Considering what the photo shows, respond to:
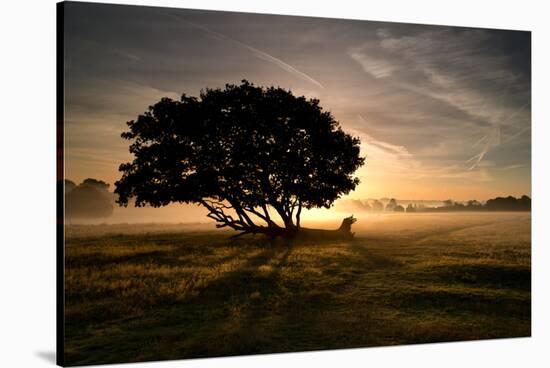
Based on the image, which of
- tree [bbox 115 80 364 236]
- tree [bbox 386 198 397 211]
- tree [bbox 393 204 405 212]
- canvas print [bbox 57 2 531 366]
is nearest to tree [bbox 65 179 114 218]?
canvas print [bbox 57 2 531 366]

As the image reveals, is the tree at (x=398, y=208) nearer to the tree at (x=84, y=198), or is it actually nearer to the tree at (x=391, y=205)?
the tree at (x=391, y=205)

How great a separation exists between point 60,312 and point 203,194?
8.19 feet

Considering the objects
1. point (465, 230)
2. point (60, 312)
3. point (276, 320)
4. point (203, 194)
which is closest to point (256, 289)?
point (276, 320)

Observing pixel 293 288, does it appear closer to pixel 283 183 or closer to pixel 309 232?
pixel 309 232

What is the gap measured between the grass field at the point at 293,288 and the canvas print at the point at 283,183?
24 mm

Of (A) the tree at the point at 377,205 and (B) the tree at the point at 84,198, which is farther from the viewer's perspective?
(A) the tree at the point at 377,205

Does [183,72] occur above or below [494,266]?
above

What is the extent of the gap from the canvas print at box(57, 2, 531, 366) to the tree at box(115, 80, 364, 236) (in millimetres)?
22

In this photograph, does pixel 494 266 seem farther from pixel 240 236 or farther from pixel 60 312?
pixel 60 312

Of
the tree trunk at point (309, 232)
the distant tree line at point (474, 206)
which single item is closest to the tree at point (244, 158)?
the tree trunk at point (309, 232)

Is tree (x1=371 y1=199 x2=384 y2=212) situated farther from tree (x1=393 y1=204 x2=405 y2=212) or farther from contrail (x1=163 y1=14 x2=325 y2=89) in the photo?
contrail (x1=163 y1=14 x2=325 y2=89)

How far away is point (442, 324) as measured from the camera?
1120 centimetres

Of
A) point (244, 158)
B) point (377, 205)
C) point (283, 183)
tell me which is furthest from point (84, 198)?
point (377, 205)

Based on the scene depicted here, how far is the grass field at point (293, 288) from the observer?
980 centimetres
